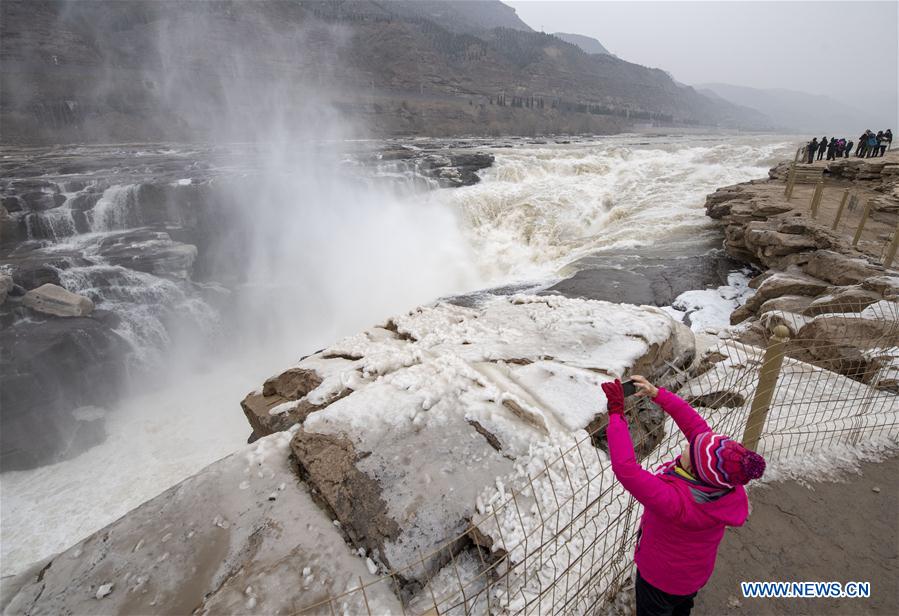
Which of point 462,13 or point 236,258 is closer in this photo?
point 236,258

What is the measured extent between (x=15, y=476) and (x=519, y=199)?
15.2m

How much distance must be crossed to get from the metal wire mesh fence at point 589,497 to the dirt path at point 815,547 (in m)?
0.39

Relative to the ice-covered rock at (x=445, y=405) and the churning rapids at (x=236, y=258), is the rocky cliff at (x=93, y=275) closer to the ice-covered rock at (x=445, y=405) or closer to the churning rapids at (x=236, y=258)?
the churning rapids at (x=236, y=258)

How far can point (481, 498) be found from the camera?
2.85 meters

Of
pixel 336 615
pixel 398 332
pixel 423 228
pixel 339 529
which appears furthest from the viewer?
pixel 423 228

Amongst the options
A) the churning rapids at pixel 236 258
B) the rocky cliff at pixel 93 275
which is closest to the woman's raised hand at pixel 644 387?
the churning rapids at pixel 236 258

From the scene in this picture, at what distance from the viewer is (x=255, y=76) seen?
145 feet

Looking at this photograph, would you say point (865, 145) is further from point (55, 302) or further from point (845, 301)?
point (55, 302)

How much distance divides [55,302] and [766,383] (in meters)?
12.4

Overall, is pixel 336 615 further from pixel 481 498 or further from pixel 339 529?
pixel 481 498

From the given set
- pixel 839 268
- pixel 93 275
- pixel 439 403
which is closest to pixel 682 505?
pixel 439 403

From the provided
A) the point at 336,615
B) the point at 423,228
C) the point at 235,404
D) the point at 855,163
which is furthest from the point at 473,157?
the point at 336,615

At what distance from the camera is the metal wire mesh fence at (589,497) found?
7.88ft

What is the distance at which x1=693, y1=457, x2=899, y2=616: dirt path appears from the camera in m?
2.38
